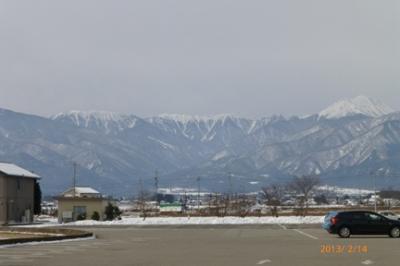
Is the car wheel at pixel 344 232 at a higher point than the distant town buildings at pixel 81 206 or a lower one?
lower

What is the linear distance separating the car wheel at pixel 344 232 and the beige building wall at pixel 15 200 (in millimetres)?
47164

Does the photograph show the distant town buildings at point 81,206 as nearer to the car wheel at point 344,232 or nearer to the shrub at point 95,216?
the shrub at point 95,216

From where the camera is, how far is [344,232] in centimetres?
3888

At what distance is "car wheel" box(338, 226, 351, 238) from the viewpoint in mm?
38750

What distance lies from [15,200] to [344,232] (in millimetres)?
52006

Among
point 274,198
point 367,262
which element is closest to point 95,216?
point 274,198

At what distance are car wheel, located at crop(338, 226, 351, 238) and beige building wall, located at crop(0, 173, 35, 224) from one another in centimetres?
4716

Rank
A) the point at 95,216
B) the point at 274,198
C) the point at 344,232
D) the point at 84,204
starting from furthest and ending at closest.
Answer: the point at 274,198
the point at 84,204
the point at 95,216
the point at 344,232

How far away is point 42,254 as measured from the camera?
88.7ft

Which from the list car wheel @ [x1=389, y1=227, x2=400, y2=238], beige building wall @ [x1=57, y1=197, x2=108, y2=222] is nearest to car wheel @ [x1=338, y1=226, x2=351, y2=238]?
car wheel @ [x1=389, y1=227, x2=400, y2=238]

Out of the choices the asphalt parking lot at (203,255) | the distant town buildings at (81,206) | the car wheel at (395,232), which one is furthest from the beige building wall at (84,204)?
the asphalt parking lot at (203,255)

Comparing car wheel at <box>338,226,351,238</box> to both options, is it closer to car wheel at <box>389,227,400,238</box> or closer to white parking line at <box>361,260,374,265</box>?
car wheel at <box>389,227,400,238</box>

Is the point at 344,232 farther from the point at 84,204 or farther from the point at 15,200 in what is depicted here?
the point at 84,204

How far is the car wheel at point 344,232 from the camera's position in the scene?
38750 mm
